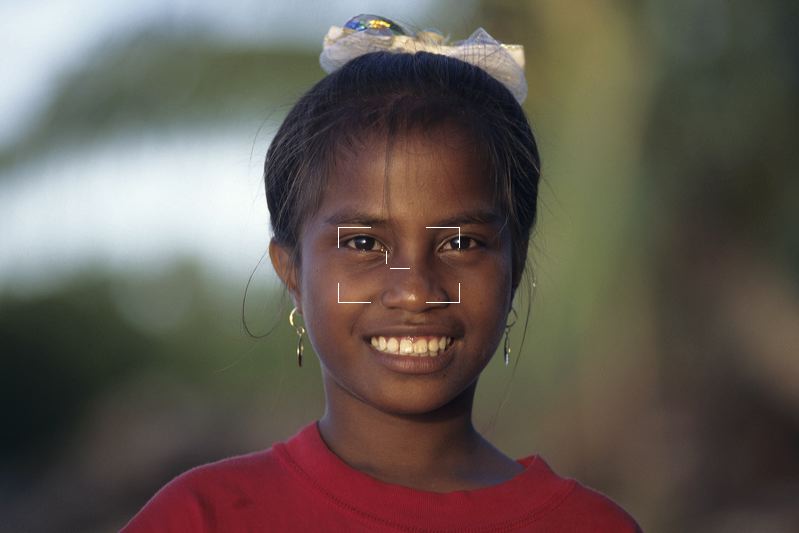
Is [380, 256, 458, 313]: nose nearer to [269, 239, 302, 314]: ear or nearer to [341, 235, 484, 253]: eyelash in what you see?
[341, 235, 484, 253]: eyelash

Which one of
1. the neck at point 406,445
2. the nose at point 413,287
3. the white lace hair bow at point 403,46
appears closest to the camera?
the nose at point 413,287

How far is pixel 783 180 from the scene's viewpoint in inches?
197

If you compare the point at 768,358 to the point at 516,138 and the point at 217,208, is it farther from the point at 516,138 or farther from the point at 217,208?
the point at 516,138

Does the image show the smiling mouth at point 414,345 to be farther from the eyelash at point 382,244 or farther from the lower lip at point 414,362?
the eyelash at point 382,244

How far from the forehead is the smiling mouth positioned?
20 centimetres

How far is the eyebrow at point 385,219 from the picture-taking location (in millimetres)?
1900

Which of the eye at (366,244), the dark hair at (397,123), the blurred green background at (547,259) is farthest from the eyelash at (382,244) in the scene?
the blurred green background at (547,259)

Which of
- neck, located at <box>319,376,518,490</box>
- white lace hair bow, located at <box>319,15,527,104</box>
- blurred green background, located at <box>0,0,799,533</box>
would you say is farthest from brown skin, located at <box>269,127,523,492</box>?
blurred green background, located at <box>0,0,799,533</box>

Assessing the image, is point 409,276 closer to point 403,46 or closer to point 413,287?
point 413,287

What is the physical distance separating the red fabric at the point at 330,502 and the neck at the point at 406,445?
44mm

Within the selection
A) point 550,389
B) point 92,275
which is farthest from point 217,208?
point 550,389

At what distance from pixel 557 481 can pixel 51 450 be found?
3.55 metres

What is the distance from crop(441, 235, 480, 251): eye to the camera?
193 centimetres

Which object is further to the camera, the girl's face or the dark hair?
the dark hair
